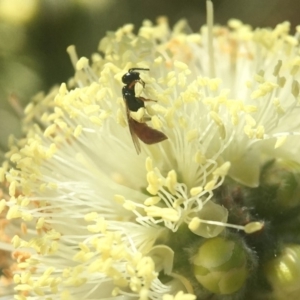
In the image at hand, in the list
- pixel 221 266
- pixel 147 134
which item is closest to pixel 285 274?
pixel 221 266

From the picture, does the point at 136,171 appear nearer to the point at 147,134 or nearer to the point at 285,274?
the point at 147,134

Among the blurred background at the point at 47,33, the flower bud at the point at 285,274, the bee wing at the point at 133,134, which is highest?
the blurred background at the point at 47,33

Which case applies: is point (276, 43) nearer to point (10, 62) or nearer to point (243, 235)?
point (243, 235)

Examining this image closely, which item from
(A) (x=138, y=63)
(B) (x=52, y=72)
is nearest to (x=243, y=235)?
(A) (x=138, y=63)

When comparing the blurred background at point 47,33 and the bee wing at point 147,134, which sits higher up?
the blurred background at point 47,33

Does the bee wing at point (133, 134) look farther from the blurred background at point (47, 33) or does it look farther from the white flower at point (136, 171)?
the blurred background at point (47, 33)

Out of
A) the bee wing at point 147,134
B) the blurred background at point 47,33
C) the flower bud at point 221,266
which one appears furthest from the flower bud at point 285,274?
the blurred background at point 47,33

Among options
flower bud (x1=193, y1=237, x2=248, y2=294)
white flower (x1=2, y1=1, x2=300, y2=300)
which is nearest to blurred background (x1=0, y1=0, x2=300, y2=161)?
white flower (x1=2, y1=1, x2=300, y2=300)
